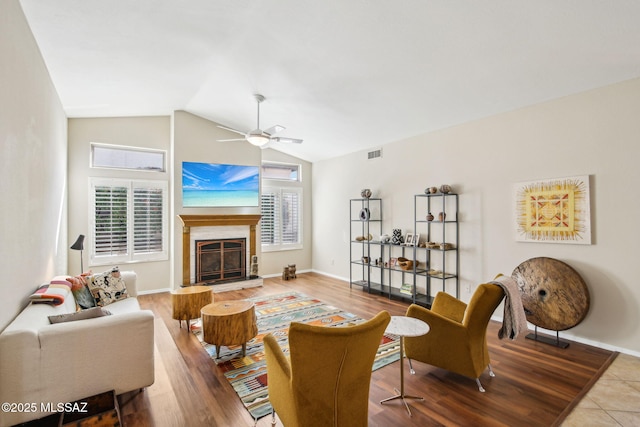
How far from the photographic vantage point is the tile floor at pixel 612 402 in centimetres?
235

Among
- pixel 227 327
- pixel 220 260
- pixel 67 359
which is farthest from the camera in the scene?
pixel 220 260

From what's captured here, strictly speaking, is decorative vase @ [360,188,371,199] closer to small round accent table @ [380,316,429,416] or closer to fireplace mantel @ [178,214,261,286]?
fireplace mantel @ [178,214,261,286]

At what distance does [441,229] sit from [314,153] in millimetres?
3689

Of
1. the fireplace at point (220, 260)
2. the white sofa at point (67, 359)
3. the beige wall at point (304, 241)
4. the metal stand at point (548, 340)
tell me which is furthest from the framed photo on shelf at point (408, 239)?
the white sofa at point (67, 359)

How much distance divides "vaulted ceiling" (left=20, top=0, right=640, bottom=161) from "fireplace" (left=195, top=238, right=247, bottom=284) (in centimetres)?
297

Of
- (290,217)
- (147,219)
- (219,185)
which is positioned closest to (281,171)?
(290,217)

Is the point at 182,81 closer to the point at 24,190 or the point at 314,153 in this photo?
the point at 24,190

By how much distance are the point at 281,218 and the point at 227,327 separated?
465 centimetres

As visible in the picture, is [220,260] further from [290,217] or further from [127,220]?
[290,217]

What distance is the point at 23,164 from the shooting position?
8.84 feet

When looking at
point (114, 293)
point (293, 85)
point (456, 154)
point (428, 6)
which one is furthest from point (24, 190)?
point (456, 154)

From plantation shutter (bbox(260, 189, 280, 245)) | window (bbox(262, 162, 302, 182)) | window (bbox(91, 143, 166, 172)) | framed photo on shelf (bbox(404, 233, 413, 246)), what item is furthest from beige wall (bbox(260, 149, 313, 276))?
framed photo on shelf (bbox(404, 233, 413, 246))

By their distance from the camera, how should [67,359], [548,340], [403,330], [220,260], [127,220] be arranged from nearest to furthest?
[67,359]
[403,330]
[548,340]
[127,220]
[220,260]

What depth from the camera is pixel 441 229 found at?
5219 mm
